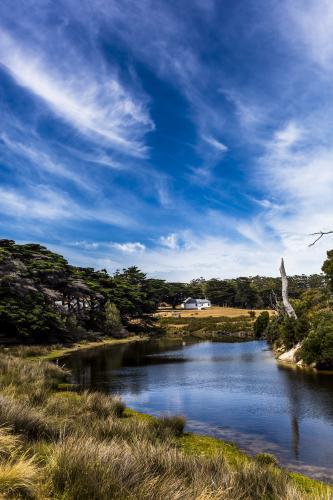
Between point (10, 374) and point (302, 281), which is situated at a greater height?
point (302, 281)

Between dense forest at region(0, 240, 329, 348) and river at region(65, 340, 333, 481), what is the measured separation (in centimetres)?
1655

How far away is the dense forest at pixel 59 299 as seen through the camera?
191ft

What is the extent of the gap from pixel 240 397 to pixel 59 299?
2030 inches

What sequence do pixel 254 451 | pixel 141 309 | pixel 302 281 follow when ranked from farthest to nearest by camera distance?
1. pixel 302 281
2. pixel 141 309
3. pixel 254 451

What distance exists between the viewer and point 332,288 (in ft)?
168

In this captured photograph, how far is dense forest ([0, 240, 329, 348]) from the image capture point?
2291 inches

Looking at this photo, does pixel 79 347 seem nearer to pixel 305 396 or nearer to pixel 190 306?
pixel 305 396

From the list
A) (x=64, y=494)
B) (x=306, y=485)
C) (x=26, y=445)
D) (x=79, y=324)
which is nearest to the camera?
(x=64, y=494)

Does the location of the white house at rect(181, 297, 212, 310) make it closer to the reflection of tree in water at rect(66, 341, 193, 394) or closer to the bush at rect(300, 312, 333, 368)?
the reflection of tree in water at rect(66, 341, 193, 394)

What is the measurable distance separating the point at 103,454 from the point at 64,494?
4.15 ft

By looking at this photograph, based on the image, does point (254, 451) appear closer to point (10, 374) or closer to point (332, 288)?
point (10, 374)

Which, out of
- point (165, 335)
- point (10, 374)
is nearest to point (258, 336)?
point (165, 335)

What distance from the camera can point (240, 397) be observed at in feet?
81.4

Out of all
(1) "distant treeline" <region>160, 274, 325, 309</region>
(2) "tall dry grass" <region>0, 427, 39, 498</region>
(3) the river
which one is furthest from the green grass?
(2) "tall dry grass" <region>0, 427, 39, 498</region>
